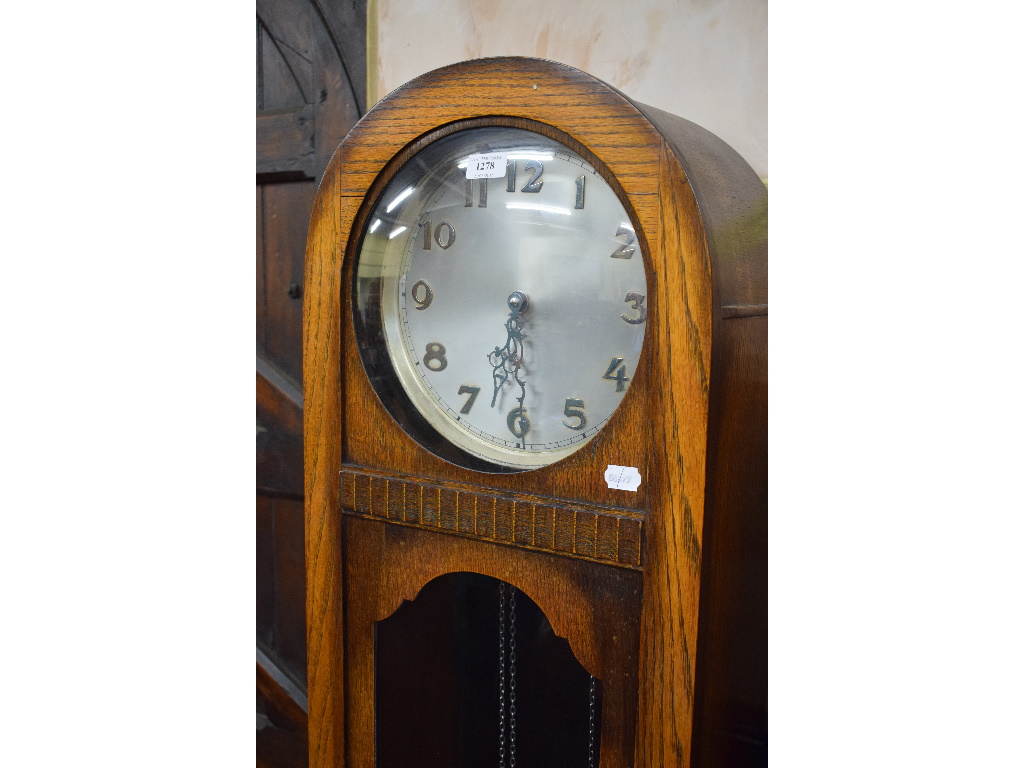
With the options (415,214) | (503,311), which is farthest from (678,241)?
(415,214)

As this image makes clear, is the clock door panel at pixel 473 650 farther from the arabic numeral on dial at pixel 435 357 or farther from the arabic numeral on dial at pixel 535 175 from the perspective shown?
the arabic numeral on dial at pixel 535 175

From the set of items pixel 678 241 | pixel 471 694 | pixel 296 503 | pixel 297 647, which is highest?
pixel 678 241

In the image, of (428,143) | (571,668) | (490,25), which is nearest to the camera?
(428,143)

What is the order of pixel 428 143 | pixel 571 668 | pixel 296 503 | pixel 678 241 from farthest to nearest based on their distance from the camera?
pixel 296 503, pixel 571 668, pixel 428 143, pixel 678 241

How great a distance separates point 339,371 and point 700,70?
69 cm

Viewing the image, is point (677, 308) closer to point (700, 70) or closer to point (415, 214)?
point (415, 214)

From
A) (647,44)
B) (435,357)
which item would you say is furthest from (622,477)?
(647,44)

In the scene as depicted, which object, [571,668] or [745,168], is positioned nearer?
[745,168]

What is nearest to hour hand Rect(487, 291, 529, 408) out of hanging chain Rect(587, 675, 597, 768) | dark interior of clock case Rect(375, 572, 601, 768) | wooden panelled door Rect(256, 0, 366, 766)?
dark interior of clock case Rect(375, 572, 601, 768)

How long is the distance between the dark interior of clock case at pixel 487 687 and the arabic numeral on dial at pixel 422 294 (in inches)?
15.4

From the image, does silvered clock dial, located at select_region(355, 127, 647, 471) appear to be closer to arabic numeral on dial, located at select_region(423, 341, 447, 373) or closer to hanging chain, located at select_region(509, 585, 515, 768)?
arabic numeral on dial, located at select_region(423, 341, 447, 373)

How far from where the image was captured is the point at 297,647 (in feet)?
6.01

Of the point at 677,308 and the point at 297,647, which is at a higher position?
the point at 677,308

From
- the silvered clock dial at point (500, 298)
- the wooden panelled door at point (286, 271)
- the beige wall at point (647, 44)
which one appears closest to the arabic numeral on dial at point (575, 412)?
the silvered clock dial at point (500, 298)
